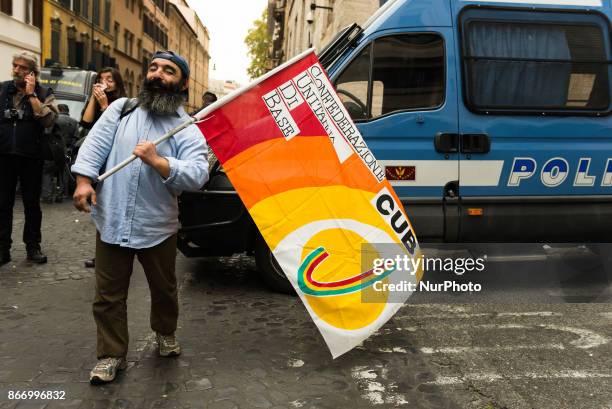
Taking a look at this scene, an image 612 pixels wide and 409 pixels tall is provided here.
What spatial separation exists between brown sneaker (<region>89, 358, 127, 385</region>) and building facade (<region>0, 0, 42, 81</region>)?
23.8 metres

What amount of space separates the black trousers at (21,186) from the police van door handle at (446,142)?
367cm

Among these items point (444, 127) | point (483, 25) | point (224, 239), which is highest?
point (483, 25)

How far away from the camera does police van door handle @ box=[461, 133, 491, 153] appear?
17.0 ft

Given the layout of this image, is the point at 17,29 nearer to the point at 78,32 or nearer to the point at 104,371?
the point at 78,32

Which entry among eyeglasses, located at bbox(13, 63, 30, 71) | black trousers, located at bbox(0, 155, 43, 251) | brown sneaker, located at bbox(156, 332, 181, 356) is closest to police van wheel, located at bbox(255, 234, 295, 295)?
brown sneaker, located at bbox(156, 332, 181, 356)

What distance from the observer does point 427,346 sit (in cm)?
402

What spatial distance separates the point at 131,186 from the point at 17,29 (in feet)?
88.1

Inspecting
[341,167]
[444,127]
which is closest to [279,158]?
[341,167]

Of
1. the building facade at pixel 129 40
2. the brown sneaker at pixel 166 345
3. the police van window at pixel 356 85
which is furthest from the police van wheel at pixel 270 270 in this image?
the building facade at pixel 129 40

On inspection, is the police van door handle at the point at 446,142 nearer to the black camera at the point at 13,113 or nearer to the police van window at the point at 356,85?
the police van window at the point at 356,85

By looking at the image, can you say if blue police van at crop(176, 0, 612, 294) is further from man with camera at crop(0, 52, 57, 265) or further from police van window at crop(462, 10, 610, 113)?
man with camera at crop(0, 52, 57, 265)

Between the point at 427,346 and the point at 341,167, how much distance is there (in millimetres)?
1384

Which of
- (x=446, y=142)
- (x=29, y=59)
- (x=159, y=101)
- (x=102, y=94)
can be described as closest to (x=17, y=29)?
(x=29, y=59)

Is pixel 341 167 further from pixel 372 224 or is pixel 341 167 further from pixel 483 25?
pixel 483 25
